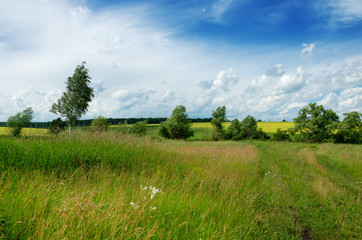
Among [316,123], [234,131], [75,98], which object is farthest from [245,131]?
[75,98]

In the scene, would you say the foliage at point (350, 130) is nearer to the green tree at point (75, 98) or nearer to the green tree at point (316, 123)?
the green tree at point (316, 123)

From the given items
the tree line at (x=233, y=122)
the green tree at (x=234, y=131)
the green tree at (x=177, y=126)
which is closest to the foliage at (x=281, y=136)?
the tree line at (x=233, y=122)

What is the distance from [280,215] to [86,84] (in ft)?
129

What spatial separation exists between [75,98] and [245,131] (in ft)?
120

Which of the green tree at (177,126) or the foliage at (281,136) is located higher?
the green tree at (177,126)

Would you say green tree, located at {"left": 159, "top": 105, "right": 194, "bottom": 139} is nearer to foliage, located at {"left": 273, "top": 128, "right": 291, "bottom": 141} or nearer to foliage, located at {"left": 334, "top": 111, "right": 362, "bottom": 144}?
foliage, located at {"left": 273, "top": 128, "right": 291, "bottom": 141}

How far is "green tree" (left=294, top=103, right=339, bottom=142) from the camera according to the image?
44.4m

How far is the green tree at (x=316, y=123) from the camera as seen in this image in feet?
146

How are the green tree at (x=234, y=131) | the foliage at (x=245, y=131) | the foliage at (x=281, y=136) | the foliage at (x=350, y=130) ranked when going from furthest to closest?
the green tree at (x=234, y=131) < the foliage at (x=245, y=131) < the foliage at (x=281, y=136) < the foliage at (x=350, y=130)

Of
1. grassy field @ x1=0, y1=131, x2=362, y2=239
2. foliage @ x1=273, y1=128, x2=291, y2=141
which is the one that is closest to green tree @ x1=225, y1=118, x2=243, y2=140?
foliage @ x1=273, y1=128, x2=291, y2=141

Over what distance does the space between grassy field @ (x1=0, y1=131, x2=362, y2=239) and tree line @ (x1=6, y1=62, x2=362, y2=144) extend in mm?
25543

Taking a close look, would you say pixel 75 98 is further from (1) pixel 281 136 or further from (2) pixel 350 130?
(2) pixel 350 130

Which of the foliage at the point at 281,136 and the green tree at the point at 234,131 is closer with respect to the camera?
the foliage at the point at 281,136

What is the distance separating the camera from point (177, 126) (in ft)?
164
